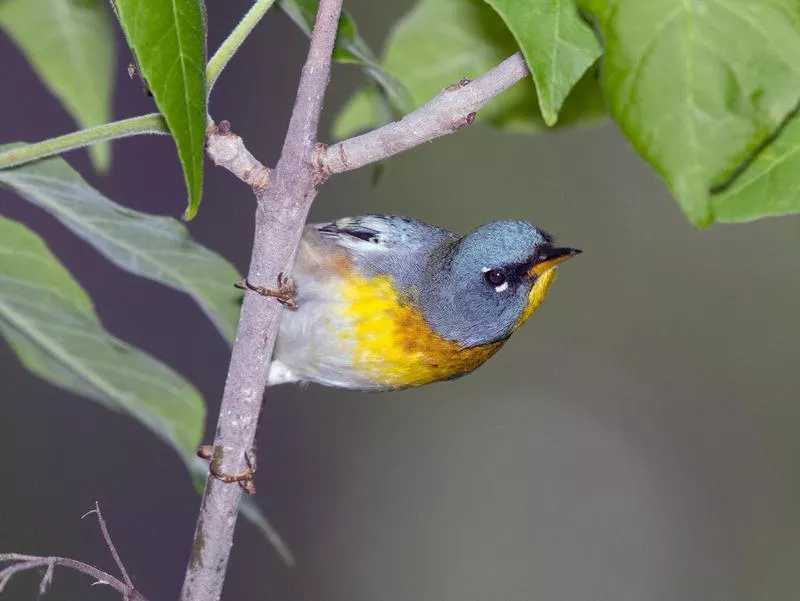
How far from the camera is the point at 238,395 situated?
148 centimetres

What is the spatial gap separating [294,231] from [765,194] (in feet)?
2.12

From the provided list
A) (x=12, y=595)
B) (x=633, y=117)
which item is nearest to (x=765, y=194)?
(x=633, y=117)

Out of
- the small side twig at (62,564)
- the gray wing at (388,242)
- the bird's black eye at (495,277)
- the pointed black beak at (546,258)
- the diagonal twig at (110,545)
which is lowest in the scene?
Answer: the small side twig at (62,564)

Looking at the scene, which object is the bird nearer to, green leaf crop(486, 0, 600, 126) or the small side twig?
the small side twig

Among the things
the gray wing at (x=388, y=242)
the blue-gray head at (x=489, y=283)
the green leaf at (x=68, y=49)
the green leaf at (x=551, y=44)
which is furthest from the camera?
the gray wing at (x=388, y=242)

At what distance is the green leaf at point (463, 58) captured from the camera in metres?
1.48

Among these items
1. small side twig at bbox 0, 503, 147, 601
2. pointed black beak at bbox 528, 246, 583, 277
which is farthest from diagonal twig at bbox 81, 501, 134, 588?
pointed black beak at bbox 528, 246, 583, 277

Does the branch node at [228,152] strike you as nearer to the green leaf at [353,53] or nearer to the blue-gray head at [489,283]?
the green leaf at [353,53]

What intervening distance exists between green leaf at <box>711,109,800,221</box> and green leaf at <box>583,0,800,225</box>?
18 cm

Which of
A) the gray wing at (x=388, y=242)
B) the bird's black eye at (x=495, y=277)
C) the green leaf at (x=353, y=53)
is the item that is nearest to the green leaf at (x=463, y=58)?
the green leaf at (x=353, y=53)

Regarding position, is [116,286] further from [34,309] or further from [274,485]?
[34,309]

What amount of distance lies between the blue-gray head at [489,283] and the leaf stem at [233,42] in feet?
4.26

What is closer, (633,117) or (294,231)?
(633,117)

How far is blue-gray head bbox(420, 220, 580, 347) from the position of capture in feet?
7.80
